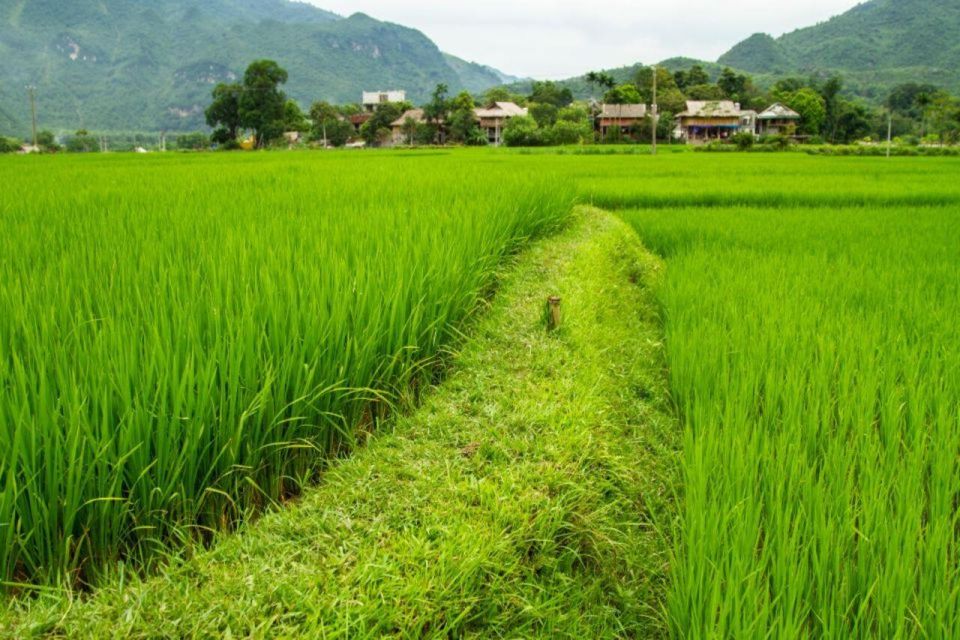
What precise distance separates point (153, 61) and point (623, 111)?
118 metres

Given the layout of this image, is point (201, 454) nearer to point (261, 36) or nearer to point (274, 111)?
point (274, 111)

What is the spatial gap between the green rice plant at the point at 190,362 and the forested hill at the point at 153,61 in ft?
398

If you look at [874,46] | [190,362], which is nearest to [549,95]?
[190,362]

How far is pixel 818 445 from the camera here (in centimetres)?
178

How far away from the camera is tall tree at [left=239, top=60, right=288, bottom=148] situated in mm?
43281

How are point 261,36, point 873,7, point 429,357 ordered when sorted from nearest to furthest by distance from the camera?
point 429,357, point 873,7, point 261,36

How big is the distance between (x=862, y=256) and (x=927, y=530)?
3576 millimetres

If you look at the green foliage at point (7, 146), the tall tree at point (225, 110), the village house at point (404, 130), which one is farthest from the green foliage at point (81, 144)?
the village house at point (404, 130)

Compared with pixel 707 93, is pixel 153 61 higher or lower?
higher

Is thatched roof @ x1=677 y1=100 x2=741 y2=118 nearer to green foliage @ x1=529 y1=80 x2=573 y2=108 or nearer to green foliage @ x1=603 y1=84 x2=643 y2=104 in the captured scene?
green foliage @ x1=603 y1=84 x2=643 y2=104

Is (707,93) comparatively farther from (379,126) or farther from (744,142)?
(744,142)

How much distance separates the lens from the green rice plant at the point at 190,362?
1.22 m

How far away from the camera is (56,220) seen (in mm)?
3613

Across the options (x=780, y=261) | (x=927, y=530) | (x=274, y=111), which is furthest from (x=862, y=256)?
(x=274, y=111)
